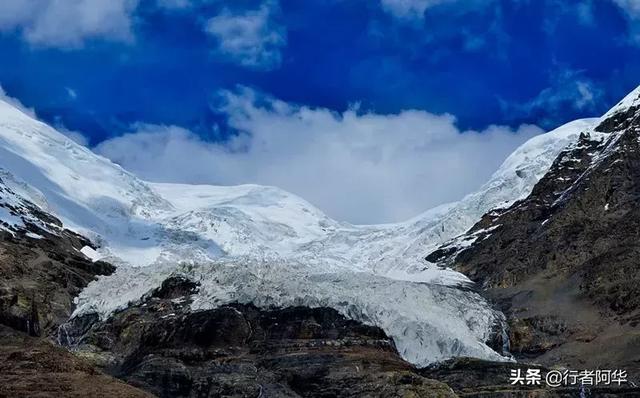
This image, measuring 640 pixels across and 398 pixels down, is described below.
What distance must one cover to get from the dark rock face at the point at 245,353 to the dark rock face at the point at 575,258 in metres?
24.4

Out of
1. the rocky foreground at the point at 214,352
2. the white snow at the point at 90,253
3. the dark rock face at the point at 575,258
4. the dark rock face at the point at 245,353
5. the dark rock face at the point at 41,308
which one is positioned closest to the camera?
the dark rock face at the point at 41,308

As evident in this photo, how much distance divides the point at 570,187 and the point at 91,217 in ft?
298

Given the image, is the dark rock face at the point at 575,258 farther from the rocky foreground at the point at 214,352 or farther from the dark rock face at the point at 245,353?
the dark rock face at the point at 245,353

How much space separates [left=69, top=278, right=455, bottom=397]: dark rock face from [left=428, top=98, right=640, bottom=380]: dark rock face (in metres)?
24.4

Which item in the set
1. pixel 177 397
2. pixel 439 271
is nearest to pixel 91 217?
pixel 439 271

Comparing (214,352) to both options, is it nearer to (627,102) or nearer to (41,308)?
(41,308)

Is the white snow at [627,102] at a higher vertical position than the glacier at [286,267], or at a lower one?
higher

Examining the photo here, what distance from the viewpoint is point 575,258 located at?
405 feet

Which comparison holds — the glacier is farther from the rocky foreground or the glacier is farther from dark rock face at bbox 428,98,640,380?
dark rock face at bbox 428,98,640,380

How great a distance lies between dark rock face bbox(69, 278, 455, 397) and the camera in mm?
69312

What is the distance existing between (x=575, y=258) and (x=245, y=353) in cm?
5882

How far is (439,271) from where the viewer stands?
144 m

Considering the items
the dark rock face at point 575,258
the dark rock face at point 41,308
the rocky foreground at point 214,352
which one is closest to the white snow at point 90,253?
the dark rock face at point 41,308

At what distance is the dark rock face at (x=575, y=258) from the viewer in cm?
10162
